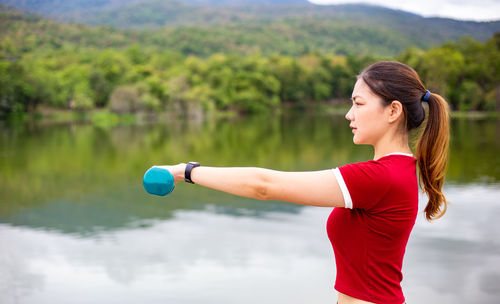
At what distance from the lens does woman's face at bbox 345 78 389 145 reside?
1.05 meters

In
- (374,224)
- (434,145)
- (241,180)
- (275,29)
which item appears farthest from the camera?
(275,29)

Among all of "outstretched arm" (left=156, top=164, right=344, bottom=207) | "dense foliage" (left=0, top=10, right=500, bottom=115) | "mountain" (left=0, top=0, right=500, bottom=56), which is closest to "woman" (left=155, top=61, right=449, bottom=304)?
"outstretched arm" (left=156, top=164, right=344, bottom=207)

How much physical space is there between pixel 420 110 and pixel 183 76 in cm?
5084

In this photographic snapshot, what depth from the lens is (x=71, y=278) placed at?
160 inches

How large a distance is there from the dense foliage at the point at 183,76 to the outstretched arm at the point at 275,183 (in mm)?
41046

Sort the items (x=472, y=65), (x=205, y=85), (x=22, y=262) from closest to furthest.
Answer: (x=22, y=262) < (x=472, y=65) < (x=205, y=85)

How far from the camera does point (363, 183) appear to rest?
94 centimetres

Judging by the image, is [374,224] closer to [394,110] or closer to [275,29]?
[394,110]

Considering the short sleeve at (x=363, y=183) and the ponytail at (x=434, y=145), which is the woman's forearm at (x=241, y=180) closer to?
the short sleeve at (x=363, y=183)

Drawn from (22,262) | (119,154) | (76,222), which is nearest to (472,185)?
(76,222)

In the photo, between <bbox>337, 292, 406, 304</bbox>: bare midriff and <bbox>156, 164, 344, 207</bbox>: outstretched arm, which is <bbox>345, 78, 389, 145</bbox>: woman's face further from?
<bbox>337, 292, 406, 304</bbox>: bare midriff

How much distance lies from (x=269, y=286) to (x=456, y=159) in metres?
9.15

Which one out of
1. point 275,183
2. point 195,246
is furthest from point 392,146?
point 195,246

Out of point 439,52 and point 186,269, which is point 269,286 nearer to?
point 186,269
